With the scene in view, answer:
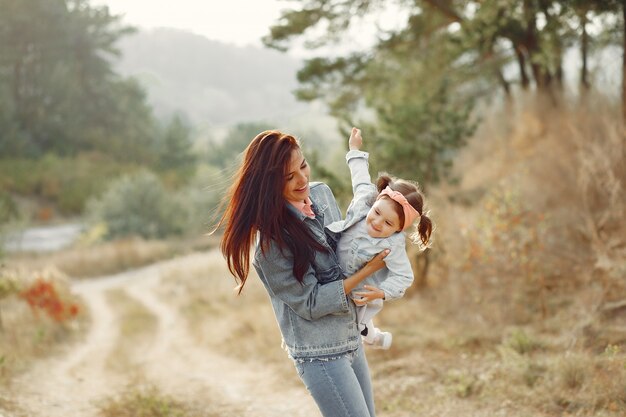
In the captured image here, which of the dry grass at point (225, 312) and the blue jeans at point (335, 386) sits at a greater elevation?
the blue jeans at point (335, 386)

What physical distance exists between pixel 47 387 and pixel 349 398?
5.29 m

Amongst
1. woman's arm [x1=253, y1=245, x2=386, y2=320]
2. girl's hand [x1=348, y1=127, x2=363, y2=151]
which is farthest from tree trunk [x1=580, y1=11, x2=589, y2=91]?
woman's arm [x1=253, y1=245, x2=386, y2=320]

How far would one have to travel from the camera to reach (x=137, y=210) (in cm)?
2705

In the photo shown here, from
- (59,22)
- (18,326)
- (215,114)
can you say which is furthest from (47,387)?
(215,114)

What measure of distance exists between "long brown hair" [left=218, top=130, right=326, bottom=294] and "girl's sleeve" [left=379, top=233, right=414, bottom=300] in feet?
0.94

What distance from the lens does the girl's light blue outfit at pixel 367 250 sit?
2473mm

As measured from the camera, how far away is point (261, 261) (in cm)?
238

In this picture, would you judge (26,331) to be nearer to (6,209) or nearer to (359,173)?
(359,173)

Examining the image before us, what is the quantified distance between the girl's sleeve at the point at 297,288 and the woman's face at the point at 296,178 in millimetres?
239

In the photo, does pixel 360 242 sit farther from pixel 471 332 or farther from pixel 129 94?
pixel 129 94

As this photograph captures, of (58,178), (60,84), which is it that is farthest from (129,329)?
(60,84)

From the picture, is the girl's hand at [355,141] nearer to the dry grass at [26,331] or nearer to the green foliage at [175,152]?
the dry grass at [26,331]

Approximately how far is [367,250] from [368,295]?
0.60 ft

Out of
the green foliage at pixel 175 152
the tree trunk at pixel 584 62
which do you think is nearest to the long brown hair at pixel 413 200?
the tree trunk at pixel 584 62
